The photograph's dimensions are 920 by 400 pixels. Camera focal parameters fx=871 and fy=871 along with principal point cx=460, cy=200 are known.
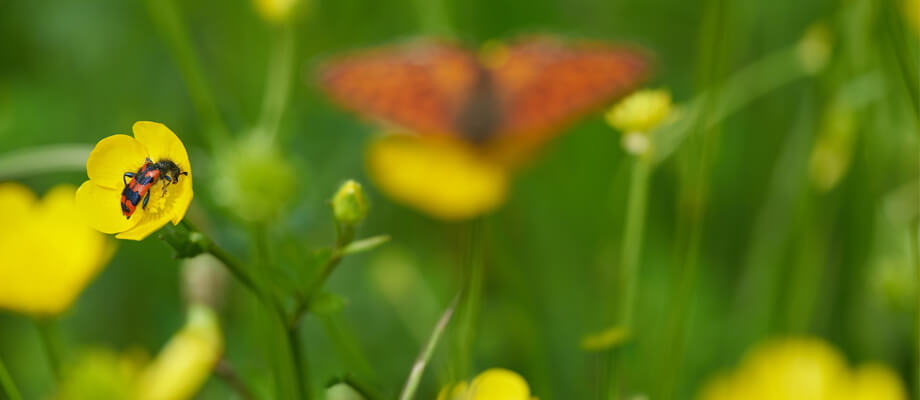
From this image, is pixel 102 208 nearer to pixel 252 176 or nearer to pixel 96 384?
pixel 96 384

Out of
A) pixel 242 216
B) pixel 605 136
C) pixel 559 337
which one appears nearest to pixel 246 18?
pixel 605 136

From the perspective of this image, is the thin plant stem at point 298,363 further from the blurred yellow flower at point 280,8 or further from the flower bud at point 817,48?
the flower bud at point 817,48

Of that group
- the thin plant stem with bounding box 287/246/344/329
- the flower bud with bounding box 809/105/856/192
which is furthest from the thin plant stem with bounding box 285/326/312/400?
the flower bud with bounding box 809/105/856/192

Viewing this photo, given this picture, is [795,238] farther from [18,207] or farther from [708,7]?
[18,207]

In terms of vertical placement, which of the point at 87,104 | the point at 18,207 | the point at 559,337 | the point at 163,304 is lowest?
the point at 559,337

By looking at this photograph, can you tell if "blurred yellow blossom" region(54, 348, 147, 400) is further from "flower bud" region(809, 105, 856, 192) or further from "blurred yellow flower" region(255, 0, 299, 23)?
"flower bud" region(809, 105, 856, 192)

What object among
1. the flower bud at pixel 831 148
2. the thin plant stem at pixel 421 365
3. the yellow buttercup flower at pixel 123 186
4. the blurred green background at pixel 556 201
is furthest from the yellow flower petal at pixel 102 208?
the flower bud at pixel 831 148

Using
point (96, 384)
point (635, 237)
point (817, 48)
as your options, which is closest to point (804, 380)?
point (635, 237)
